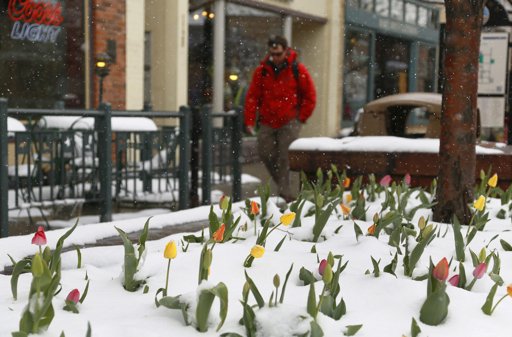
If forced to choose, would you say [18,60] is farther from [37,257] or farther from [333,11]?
[333,11]

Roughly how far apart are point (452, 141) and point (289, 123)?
4.67 m

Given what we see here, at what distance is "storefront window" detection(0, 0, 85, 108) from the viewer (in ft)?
33.6

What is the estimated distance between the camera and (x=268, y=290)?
2.09 meters

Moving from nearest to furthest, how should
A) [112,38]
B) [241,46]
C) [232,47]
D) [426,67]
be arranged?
1. [112,38]
2. [232,47]
3. [241,46]
4. [426,67]

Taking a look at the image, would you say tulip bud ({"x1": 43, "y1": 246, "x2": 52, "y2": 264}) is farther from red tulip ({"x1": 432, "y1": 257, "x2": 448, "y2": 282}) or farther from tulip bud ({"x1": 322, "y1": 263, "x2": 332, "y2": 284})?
red tulip ({"x1": 432, "y1": 257, "x2": 448, "y2": 282})

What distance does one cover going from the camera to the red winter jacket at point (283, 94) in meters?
7.89

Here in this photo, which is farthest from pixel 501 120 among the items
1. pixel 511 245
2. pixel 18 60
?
pixel 18 60

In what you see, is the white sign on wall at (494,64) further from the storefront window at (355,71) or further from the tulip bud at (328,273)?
the storefront window at (355,71)

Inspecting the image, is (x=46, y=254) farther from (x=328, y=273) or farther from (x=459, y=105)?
(x=459, y=105)

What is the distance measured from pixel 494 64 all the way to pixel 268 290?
5.54m

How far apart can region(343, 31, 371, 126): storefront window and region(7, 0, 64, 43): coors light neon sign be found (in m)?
11.1

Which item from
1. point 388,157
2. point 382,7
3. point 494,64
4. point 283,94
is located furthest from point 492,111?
point 382,7

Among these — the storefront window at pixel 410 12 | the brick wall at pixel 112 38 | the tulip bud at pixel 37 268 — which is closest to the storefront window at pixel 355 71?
the storefront window at pixel 410 12

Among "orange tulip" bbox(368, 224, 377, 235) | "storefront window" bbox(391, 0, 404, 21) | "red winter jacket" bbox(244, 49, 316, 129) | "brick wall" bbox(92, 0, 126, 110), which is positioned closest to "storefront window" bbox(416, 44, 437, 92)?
"storefront window" bbox(391, 0, 404, 21)
